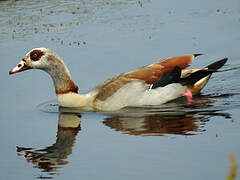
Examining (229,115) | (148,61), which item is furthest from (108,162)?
(148,61)

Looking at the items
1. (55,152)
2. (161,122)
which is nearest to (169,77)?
(161,122)

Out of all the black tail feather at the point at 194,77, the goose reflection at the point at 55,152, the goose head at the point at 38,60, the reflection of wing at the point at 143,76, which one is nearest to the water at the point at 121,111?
the goose reflection at the point at 55,152

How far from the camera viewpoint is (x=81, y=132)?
31.9 ft

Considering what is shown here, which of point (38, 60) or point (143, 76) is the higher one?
point (38, 60)

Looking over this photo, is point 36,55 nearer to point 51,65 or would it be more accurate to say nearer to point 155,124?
point 51,65

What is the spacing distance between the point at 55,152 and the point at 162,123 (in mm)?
2068

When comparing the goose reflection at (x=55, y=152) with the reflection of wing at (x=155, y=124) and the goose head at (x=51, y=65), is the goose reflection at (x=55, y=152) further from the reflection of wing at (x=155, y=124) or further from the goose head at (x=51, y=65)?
the goose head at (x=51, y=65)

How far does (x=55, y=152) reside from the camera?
8.88 m

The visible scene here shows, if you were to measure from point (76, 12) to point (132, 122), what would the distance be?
10.2m

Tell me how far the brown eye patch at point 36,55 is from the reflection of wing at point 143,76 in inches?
51.8

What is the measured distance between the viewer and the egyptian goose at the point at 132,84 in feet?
36.2

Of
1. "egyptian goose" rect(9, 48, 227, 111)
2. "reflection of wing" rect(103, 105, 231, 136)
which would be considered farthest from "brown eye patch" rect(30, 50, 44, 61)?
"reflection of wing" rect(103, 105, 231, 136)

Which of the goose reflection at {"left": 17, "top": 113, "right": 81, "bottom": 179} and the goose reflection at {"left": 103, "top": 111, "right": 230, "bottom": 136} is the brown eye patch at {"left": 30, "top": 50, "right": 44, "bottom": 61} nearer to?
the goose reflection at {"left": 17, "top": 113, "right": 81, "bottom": 179}

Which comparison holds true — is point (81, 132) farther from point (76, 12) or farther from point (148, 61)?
point (76, 12)
